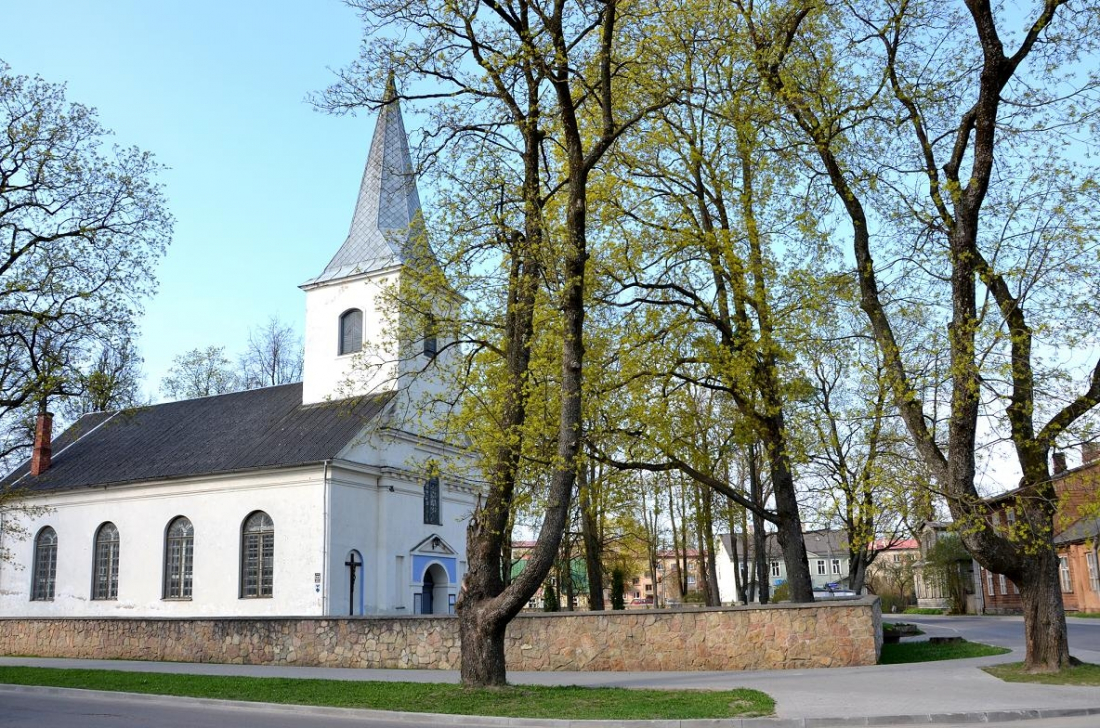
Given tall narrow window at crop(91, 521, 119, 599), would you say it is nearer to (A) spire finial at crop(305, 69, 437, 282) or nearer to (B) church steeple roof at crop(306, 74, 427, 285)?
(B) church steeple roof at crop(306, 74, 427, 285)

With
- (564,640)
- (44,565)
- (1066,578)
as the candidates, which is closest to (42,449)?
(44,565)

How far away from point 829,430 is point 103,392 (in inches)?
765

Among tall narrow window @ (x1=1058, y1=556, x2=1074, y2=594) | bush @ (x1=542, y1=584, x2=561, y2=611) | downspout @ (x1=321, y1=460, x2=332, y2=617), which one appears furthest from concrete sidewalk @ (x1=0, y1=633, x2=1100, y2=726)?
tall narrow window @ (x1=1058, y1=556, x2=1074, y2=594)

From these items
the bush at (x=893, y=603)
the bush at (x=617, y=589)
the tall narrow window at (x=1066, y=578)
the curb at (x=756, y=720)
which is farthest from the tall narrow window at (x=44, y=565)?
the bush at (x=893, y=603)

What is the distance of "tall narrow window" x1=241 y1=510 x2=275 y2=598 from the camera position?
30172 millimetres

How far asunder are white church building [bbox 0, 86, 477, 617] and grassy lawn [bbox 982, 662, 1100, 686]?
58.7 feet

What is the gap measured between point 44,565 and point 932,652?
31.9m

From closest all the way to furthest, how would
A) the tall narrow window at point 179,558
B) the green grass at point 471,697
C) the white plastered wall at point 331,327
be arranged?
the green grass at point 471,697, the tall narrow window at point 179,558, the white plastered wall at point 331,327

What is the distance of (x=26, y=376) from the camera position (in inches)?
917

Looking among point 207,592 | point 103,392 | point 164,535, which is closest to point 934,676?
point 103,392

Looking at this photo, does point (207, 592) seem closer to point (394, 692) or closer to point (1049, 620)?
point (394, 692)

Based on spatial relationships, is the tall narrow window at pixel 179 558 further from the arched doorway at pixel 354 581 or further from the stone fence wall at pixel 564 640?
the stone fence wall at pixel 564 640

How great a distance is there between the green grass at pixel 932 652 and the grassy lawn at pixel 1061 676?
10.4 ft

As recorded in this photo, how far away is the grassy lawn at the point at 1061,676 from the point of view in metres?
13.1
